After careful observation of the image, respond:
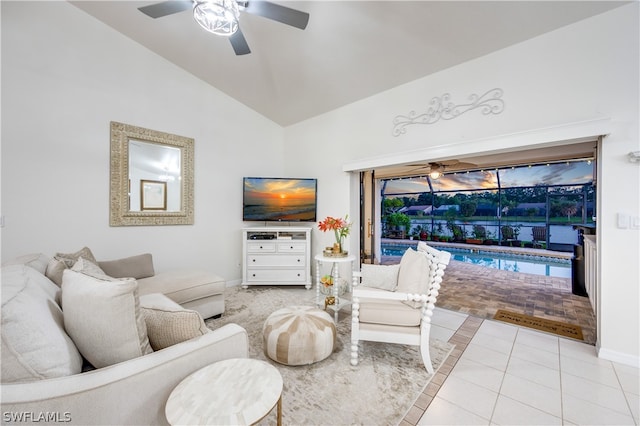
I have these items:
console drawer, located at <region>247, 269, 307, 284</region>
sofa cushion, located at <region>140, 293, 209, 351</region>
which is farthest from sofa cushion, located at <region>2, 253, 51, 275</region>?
console drawer, located at <region>247, 269, 307, 284</region>

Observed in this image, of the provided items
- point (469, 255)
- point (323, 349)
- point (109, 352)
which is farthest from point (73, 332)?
point (469, 255)

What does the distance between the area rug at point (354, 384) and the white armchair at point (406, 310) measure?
154 millimetres

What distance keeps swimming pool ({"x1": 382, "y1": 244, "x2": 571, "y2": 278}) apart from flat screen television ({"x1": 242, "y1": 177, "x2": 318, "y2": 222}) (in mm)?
4674

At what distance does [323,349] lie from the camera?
2.07 m

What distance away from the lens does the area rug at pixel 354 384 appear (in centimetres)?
157

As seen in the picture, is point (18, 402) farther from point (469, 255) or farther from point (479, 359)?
point (469, 255)

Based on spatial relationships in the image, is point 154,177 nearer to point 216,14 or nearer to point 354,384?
point 216,14

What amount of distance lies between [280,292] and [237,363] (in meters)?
2.78

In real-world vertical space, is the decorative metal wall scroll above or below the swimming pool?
above

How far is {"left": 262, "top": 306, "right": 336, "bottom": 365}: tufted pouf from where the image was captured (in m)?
2.00

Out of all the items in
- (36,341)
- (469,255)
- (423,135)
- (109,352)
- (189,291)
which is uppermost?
(423,135)

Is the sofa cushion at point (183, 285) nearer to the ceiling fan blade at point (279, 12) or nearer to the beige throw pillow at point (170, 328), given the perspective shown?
the beige throw pillow at point (170, 328)

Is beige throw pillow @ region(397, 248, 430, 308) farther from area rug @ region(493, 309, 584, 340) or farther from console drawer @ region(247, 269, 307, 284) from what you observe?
console drawer @ region(247, 269, 307, 284)

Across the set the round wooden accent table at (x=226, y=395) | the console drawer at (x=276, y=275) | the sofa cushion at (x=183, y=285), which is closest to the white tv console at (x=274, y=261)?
the console drawer at (x=276, y=275)
